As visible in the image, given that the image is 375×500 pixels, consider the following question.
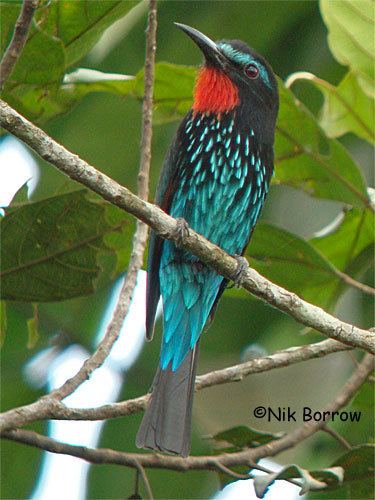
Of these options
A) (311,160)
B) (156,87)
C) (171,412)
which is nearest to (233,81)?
(156,87)

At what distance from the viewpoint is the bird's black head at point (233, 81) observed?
161 inches

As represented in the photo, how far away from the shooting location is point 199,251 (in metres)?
3.14

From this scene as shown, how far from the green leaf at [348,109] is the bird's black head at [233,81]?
19 centimetres

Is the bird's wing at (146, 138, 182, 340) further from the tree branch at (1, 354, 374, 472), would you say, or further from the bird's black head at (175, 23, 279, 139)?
the tree branch at (1, 354, 374, 472)

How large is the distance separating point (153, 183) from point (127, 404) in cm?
235

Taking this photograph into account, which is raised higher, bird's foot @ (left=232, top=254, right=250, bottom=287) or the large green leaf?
the large green leaf

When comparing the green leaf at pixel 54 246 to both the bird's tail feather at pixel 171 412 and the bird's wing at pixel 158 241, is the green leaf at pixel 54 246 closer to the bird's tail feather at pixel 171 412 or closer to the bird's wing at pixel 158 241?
the bird's wing at pixel 158 241

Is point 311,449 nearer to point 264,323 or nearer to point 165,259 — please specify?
point 264,323

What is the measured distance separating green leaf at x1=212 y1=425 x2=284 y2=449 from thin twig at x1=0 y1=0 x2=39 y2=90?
1.51 m

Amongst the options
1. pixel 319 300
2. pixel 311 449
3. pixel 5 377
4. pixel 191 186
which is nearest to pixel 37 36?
pixel 191 186

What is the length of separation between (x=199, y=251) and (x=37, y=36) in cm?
101

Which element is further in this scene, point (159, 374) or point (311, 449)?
point (311, 449)

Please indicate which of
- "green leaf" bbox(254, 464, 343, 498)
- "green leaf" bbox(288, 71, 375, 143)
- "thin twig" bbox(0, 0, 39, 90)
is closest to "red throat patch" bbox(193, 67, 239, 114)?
"green leaf" bbox(288, 71, 375, 143)

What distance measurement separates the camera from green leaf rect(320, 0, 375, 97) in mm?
3902
